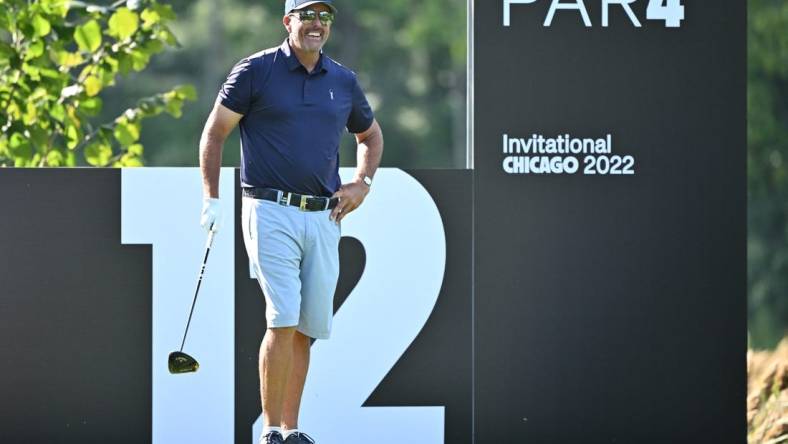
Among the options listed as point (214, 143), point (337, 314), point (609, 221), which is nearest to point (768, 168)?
point (609, 221)

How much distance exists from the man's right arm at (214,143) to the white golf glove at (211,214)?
0.10 feet

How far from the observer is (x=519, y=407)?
755cm

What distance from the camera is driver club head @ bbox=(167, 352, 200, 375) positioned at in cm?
696

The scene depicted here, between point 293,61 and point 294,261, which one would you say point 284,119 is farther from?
point 294,261

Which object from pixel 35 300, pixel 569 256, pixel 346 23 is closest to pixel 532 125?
pixel 569 256

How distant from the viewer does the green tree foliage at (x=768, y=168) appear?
19.2 metres

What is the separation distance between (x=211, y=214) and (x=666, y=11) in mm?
2480

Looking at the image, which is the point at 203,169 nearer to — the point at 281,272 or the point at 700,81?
the point at 281,272

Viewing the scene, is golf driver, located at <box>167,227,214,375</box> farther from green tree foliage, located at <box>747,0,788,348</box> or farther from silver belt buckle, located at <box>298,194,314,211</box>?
green tree foliage, located at <box>747,0,788,348</box>

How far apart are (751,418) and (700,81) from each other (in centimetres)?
198

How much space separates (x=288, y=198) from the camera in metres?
6.68

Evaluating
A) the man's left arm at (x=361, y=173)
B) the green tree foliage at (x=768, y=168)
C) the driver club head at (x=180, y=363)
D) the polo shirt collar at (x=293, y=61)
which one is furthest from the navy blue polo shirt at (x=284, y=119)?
the green tree foliage at (x=768, y=168)

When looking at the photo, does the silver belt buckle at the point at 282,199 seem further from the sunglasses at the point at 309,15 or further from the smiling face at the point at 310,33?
the sunglasses at the point at 309,15

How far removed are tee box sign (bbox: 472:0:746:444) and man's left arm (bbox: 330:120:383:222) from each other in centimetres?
58
